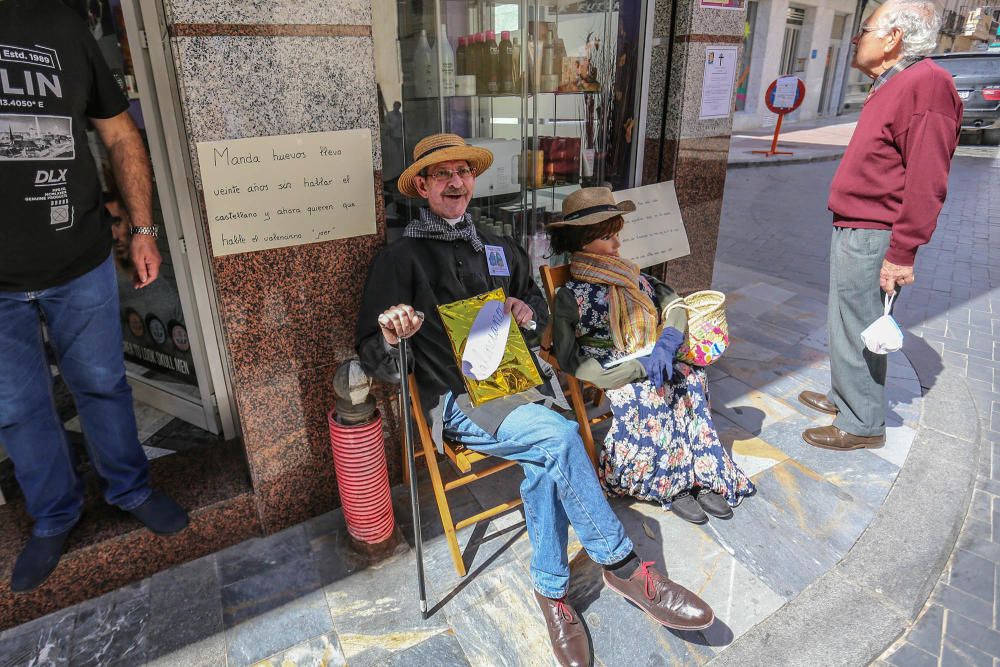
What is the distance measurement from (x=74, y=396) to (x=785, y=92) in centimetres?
1449

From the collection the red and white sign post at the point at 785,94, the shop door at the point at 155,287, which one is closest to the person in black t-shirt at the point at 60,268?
the shop door at the point at 155,287

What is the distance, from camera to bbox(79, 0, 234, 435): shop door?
253cm

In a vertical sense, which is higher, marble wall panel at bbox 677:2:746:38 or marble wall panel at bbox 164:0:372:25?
marble wall panel at bbox 677:2:746:38

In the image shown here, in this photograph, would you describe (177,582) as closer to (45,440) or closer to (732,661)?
(45,440)

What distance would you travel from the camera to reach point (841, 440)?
3328 mm

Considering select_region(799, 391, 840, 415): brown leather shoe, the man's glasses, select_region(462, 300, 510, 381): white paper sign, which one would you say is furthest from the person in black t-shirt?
select_region(799, 391, 840, 415): brown leather shoe

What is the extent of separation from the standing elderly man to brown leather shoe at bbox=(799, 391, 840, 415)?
255mm

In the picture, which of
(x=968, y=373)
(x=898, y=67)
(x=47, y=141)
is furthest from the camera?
(x=968, y=373)

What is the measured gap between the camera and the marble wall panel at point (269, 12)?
2.05 meters

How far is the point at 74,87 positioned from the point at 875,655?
136 inches

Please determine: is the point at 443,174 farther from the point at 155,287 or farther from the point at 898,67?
the point at 898,67

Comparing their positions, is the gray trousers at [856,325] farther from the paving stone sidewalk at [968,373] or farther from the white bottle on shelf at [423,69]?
the white bottle on shelf at [423,69]

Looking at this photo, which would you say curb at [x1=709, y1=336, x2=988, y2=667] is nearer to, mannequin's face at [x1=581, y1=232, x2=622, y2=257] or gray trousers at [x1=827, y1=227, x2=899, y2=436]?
gray trousers at [x1=827, y1=227, x2=899, y2=436]

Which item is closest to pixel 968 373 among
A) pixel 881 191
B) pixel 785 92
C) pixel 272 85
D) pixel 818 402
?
pixel 818 402
